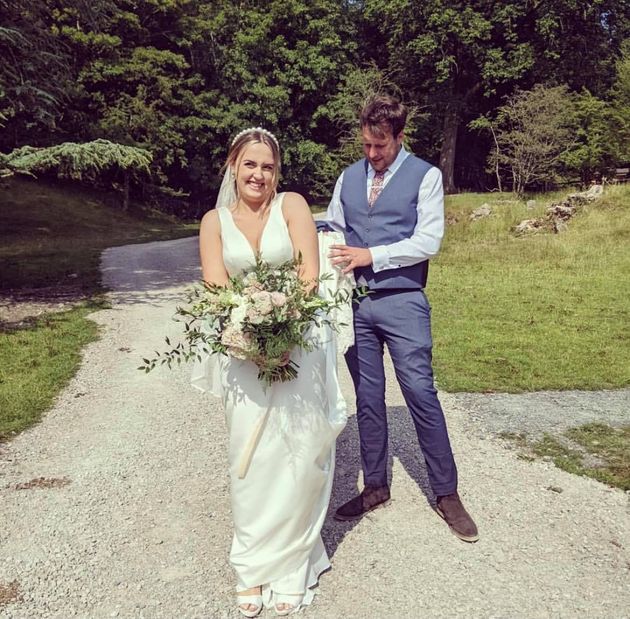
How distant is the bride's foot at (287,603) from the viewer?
3094 millimetres

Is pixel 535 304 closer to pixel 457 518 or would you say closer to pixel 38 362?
pixel 38 362

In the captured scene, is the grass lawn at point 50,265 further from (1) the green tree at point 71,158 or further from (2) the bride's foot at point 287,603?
(2) the bride's foot at point 287,603

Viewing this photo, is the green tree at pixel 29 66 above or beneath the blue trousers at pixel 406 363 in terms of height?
above

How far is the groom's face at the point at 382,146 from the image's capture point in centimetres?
364

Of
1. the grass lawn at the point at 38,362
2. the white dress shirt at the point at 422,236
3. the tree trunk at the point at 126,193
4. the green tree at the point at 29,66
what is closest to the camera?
the white dress shirt at the point at 422,236

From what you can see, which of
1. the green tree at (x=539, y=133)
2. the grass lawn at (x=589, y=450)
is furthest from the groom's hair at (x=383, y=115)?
the green tree at (x=539, y=133)

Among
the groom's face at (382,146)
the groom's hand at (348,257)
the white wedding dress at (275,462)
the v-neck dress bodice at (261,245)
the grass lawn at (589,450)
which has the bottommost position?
the grass lawn at (589,450)

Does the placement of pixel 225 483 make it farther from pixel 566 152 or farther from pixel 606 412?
pixel 566 152

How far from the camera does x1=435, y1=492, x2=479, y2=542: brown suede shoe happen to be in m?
3.72

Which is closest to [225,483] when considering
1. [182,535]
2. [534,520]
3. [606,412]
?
[182,535]

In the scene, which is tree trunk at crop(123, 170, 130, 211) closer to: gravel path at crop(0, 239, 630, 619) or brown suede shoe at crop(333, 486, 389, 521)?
gravel path at crop(0, 239, 630, 619)

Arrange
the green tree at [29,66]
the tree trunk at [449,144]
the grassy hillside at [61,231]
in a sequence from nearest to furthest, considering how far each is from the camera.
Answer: the green tree at [29,66] < the grassy hillside at [61,231] < the tree trunk at [449,144]

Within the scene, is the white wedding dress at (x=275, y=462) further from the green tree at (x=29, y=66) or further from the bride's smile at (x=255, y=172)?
the green tree at (x=29, y=66)

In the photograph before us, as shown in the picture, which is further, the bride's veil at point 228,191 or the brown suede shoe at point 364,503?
the brown suede shoe at point 364,503
